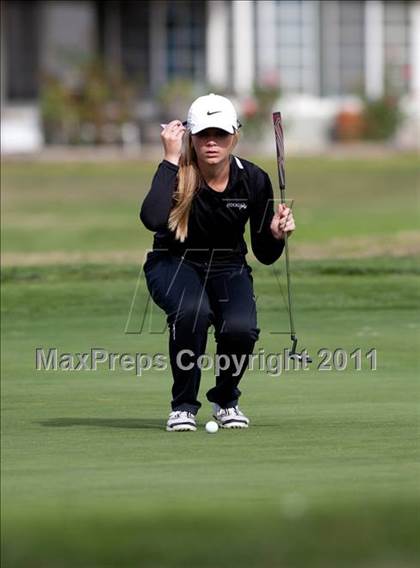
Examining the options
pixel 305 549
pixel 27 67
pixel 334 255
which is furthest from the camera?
pixel 27 67

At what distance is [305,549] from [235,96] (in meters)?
36.3

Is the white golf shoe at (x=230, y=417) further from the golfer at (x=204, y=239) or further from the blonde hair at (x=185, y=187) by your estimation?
the blonde hair at (x=185, y=187)

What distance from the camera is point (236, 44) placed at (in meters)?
42.3

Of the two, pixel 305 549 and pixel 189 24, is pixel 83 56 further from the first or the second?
pixel 305 549

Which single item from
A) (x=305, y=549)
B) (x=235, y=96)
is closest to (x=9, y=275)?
(x=305, y=549)

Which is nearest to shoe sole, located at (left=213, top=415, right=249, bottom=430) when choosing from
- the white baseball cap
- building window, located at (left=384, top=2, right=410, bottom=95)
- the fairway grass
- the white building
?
the fairway grass

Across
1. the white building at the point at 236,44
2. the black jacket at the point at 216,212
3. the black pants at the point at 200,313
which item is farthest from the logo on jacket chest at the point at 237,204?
the white building at the point at 236,44

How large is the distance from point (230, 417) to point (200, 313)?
0.60 metres

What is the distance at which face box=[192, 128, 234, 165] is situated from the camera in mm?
8766

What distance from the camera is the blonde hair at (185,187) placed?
873cm

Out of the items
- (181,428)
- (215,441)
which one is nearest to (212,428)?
(181,428)

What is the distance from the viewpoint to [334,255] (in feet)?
78.4

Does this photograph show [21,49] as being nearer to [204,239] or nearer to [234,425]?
[204,239]

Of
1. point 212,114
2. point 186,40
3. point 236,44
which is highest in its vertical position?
point 186,40
